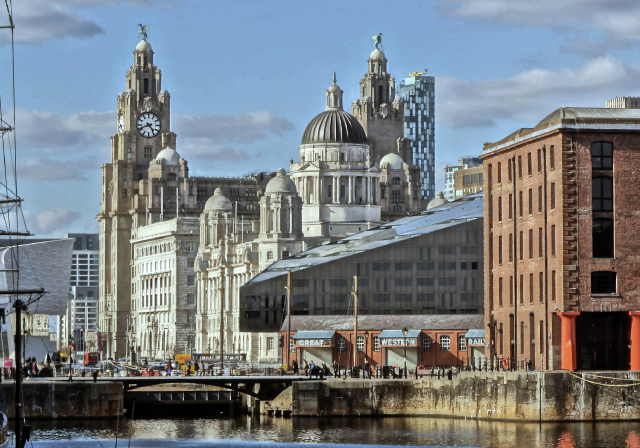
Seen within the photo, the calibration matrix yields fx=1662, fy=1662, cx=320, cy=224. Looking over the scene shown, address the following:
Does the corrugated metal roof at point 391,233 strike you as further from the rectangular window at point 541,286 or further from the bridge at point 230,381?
the rectangular window at point 541,286

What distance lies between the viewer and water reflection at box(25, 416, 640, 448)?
9606 centimetres

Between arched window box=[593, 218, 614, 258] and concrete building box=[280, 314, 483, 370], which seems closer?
arched window box=[593, 218, 614, 258]

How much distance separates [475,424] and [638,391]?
34.6 ft

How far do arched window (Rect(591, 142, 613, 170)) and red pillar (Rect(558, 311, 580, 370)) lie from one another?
9.81 meters

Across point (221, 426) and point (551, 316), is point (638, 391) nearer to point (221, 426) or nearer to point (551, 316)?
point (551, 316)

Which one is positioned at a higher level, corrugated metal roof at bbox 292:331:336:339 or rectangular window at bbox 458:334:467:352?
corrugated metal roof at bbox 292:331:336:339

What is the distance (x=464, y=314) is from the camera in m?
172

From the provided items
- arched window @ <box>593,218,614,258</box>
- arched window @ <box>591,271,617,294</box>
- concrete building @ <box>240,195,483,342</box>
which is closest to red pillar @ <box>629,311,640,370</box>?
arched window @ <box>591,271,617,294</box>

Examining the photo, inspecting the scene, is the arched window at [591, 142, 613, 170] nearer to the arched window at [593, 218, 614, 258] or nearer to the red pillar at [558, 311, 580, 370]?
the arched window at [593, 218, 614, 258]

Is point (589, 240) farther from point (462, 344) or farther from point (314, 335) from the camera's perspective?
point (314, 335)

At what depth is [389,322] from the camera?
558 feet

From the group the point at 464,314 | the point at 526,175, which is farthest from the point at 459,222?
the point at 526,175

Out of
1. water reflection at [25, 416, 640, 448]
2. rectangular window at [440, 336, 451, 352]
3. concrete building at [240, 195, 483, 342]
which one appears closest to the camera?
→ water reflection at [25, 416, 640, 448]

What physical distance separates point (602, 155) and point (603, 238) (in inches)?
215
